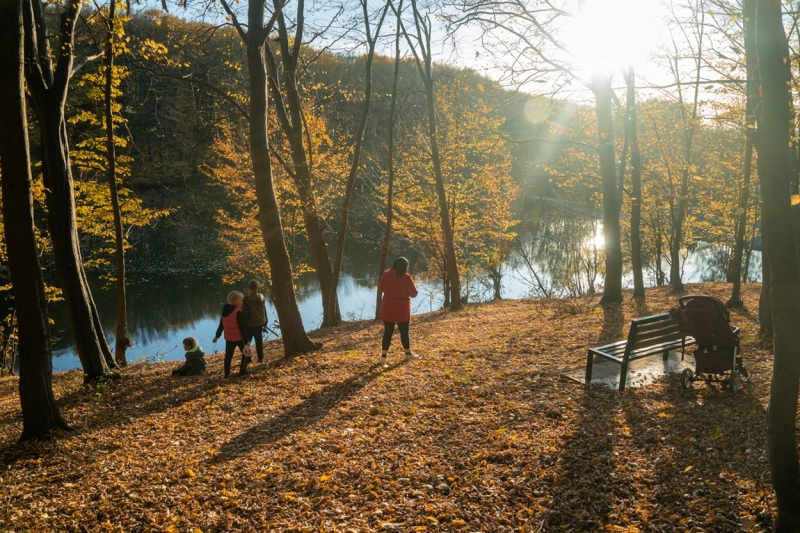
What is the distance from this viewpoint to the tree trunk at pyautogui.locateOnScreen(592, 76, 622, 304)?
1215 centimetres

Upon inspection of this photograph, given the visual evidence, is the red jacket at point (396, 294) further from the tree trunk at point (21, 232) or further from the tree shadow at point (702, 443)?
the tree trunk at point (21, 232)

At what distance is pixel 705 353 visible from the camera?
6.18m

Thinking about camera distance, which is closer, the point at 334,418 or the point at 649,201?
the point at 334,418

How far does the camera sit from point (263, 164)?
9.36m

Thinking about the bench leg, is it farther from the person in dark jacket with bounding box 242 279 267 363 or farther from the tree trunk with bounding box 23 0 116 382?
the tree trunk with bounding box 23 0 116 382

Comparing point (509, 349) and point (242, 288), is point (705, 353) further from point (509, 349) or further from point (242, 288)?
point (242, 288)

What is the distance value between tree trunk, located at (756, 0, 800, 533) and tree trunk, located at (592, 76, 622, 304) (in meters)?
9.53

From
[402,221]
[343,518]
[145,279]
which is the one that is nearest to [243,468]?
[343,518]

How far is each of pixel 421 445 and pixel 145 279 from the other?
3505cm

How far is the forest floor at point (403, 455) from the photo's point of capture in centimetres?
397

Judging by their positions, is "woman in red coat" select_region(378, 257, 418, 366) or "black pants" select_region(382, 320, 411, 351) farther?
"black pants" select_region(382, 320, 411, 351)

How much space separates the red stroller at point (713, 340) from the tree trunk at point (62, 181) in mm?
8961

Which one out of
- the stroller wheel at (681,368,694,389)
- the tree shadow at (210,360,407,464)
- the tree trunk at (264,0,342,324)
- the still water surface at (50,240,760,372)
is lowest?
the still water surface at (50,240,760,372)

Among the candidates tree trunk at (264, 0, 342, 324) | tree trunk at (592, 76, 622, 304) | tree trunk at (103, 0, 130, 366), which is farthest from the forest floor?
tree trunk at (264, 0, 342, 324)
